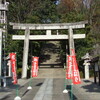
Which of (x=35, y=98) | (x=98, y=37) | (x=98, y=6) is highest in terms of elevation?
(x=98, y=6)

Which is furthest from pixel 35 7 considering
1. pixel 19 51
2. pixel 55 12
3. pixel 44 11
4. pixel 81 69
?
pixel 81 69

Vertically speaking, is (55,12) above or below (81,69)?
above

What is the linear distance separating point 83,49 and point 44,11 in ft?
59.7

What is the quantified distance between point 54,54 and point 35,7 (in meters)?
Result: 11.7

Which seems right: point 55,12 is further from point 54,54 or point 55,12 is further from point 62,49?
point 62,49

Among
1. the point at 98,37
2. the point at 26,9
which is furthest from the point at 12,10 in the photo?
the point at 98,37

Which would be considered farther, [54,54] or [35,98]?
[54,54]

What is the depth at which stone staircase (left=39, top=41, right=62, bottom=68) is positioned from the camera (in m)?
50.2

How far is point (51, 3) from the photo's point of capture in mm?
57000

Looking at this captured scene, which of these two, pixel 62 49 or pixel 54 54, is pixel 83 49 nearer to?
pixel 62 49

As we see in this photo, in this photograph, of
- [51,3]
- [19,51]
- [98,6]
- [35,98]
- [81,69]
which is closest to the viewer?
[35,98]

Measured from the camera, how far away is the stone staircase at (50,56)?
5016 cm

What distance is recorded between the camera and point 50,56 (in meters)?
57.2

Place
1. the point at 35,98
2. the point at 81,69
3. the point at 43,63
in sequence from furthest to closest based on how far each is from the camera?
the point at 43,63 → the point at 81,69 → the point at 35,98
